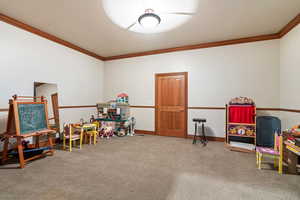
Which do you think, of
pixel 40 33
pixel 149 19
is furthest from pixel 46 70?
pixel 149 19

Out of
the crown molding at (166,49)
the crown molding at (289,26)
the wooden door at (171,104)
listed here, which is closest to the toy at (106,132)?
the wooden door at (171,104)

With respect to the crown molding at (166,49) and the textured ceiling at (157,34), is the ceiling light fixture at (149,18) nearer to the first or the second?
the textured ceiling at (157,34)

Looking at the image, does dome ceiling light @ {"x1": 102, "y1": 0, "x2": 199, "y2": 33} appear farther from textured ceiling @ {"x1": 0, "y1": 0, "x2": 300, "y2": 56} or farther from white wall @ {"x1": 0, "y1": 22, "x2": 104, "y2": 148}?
white wall @ {"x1": 0, "y1": 22, "x2": 104, "y2": 148}

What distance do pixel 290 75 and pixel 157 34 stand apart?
10.4ft

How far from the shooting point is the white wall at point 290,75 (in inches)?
108

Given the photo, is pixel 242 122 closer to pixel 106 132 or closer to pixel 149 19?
pixel 149 19

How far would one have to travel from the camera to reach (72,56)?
13.5 feet

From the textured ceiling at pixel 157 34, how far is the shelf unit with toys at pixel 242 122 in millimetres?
1723

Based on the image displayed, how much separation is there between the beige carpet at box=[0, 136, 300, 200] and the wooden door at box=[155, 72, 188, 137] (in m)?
1.44

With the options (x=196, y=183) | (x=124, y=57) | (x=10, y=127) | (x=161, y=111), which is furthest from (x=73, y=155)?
(x=124, y=57)

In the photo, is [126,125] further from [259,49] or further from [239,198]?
[259,49]

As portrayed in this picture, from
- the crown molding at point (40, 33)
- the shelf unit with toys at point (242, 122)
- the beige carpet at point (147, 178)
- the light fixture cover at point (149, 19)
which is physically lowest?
the beige carpet at point (147, 178)

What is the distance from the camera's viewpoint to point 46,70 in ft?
11.3

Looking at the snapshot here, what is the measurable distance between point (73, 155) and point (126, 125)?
1878 millimetres
